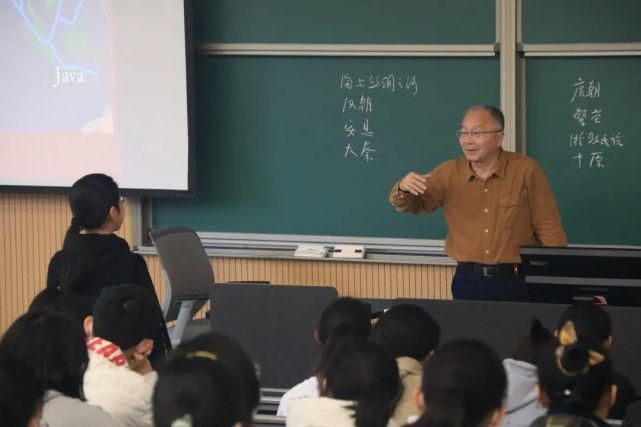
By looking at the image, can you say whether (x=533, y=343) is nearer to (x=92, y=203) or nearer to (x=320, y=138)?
(x=92, y=203)

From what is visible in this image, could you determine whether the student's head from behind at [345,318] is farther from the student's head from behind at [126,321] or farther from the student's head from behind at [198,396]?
the student's head from behind at [198,396]

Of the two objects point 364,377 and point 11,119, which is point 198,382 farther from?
point 11,119

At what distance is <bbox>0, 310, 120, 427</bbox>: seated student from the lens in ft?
7.92

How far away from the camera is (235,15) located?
579 centimetres

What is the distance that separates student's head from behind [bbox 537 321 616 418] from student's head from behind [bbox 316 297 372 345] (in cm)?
84

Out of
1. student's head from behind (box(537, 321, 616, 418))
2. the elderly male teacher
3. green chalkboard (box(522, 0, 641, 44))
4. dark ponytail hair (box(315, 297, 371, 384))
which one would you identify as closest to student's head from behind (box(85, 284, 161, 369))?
dark ponytail hair (box(315, 297, 371, 384))

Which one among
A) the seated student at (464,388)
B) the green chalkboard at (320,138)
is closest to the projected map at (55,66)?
the green chalkboard at (320,138)

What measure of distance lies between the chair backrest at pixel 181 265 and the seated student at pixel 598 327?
8.51 feet

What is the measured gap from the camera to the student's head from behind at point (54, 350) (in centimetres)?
248

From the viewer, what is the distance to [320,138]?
574 centimetres

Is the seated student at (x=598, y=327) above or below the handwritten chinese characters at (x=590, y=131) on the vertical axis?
below

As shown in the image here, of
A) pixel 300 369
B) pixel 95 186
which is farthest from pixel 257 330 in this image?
pixel 95 186

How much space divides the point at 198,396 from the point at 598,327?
5.08 feet

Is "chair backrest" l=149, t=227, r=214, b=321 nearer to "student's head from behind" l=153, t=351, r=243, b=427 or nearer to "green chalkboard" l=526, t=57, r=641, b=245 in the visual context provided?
"green chalkboard" l=526, t=57, r=641, b=245
